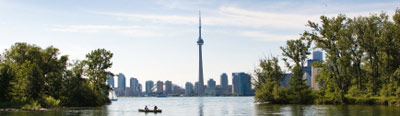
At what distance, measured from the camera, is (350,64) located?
343ft

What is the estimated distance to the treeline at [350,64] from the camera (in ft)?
311

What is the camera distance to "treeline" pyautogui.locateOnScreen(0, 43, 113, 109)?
303 feet

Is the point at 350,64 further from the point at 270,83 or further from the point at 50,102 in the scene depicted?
the point at 50,102

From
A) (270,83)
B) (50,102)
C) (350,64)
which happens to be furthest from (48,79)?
(350,64)

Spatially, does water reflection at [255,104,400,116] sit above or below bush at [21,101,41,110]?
below

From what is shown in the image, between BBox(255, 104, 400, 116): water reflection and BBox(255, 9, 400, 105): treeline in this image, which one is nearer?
BBox(255, 104, 400, 116): water reflection

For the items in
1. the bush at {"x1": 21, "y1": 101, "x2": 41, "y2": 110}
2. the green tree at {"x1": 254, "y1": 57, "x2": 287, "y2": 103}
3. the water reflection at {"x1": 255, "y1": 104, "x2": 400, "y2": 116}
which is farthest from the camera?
the green tree at {"x1": 254, "y1": 57, "x2": 287, "y2": 103}

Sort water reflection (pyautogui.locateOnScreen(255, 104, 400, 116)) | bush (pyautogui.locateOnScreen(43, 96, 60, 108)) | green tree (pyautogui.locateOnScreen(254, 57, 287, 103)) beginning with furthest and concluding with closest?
green tree (pyautogui.locateOnScreen(254, 57, 287, 103)), bush (pyautogui.locateOnScreen(43, 96, 60, 108)), water reflection (pyautogui.locateOnScreen(255, 104, 400, 116))

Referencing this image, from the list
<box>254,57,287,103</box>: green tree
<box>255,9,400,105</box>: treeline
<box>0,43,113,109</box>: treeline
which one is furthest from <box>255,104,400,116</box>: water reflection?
<box>0,43,113,109</box>: treeline

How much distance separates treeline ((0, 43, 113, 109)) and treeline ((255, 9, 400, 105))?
136 ft

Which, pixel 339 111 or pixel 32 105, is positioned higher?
pixel 32 105

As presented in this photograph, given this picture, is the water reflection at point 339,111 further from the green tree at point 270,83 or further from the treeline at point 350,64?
the green tree at point 270,83

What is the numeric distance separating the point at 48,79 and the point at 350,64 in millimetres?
67494

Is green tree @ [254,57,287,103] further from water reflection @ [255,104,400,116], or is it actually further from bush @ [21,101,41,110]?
bush @ [21,101,41,110]
